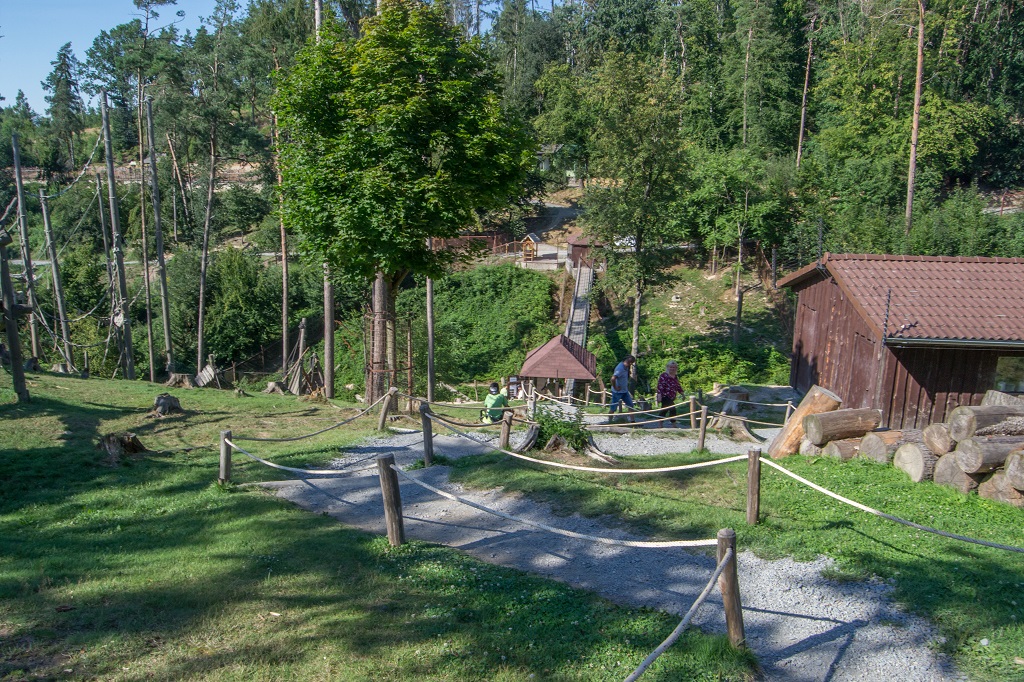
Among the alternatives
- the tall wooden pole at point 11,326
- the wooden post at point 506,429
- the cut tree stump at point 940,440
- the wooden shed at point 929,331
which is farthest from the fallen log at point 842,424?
the tall wooden pole at point 11,326

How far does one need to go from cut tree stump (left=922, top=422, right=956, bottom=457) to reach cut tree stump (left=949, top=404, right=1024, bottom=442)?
0.24 ft

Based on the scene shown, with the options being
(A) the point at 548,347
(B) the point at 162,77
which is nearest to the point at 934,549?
(A) the point at 548,347

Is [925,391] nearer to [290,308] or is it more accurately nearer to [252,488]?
[252,488]

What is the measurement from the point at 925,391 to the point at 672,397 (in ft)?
17.5

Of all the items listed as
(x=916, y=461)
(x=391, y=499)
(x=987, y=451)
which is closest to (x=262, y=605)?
(x=391, y=499)

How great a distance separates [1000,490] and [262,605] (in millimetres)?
8742

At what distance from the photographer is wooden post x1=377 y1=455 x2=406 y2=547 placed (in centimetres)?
764

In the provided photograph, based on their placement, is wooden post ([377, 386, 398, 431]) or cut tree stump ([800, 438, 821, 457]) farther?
wooden post ([377, 386, 398, 431])

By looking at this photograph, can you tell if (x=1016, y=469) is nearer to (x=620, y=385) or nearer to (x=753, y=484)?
(x=753, y=484)

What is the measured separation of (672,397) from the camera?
17.4 metres

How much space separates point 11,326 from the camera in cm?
1491

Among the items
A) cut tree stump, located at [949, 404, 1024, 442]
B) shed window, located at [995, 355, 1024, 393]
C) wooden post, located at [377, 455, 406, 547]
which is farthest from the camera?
shed window, located at [995, 355, 1024, 393]

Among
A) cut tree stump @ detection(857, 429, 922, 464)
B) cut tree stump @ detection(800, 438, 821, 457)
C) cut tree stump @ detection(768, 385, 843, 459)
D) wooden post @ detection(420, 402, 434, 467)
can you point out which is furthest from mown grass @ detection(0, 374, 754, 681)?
cut tree stump @ detection(768, 385, 843, 459)

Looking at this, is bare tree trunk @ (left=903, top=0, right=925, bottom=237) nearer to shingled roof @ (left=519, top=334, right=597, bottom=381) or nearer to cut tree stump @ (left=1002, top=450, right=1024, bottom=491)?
shingled roof @ (left=519, top=334, right=597, bottom=381)
